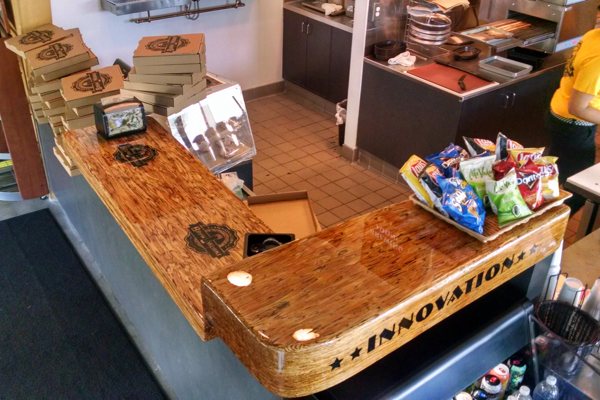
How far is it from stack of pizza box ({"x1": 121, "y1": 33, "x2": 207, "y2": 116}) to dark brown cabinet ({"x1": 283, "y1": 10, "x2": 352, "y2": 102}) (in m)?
2.81

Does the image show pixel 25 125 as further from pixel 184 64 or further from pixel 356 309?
pixel 356 309

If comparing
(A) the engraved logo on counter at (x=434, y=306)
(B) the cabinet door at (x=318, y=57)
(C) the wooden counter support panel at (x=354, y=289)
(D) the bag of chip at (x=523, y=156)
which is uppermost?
(D) the bag of chip at (x=523, y=156)

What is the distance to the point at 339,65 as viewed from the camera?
5.68m

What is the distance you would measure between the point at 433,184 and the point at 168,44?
1883mm

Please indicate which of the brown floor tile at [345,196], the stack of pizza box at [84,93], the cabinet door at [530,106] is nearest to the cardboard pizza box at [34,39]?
the stack of pizza box at [84,93]

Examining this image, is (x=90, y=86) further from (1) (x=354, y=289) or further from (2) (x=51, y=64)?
(1) (x=354, y=289)

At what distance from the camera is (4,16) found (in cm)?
388

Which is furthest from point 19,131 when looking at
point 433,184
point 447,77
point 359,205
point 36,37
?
point 433,184

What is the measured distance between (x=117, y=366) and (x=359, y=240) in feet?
6.63

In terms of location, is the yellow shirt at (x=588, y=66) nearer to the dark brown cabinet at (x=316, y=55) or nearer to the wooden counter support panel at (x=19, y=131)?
the dark brown cabinet at (x=316, y=55)

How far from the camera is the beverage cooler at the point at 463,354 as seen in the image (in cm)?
156

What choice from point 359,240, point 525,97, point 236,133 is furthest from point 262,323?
point 525,97

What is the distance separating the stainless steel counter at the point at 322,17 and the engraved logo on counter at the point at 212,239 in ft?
12.4

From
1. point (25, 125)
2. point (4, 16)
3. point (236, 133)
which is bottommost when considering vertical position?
point (25, 125)
